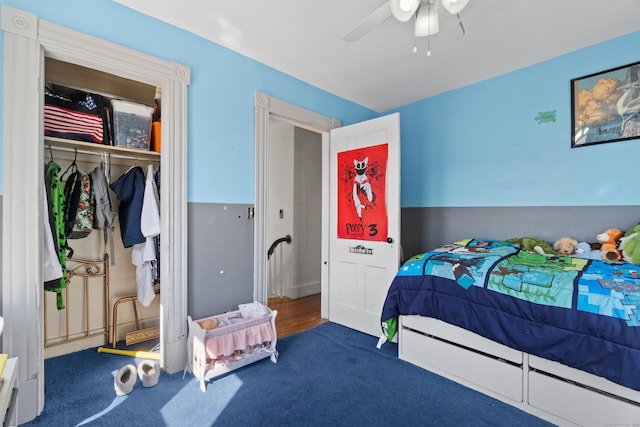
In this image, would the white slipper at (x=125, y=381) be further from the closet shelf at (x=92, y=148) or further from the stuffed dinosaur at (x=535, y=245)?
the stuffed dinosaur at (x=535, y=245)

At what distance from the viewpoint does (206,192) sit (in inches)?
89.7

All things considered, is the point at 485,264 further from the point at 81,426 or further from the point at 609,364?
the point at 81,426

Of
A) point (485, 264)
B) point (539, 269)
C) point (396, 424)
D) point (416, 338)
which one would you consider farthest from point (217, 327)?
point (539, 269)

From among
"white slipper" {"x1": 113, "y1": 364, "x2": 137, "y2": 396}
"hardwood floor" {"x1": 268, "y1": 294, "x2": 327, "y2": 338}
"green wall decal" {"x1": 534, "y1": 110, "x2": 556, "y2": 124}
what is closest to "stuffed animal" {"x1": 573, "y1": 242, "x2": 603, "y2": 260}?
"green wall decal" {"x1": 534, "y1": 110, "x2": 556, "y2": 124}

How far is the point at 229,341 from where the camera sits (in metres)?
2.07

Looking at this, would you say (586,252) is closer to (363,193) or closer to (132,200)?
(363,193)

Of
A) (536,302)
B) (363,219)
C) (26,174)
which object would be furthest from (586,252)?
(26,174)

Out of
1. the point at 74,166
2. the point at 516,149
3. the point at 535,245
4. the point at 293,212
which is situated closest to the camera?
the point at 74,166

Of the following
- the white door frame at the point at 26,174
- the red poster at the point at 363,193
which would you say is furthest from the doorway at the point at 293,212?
the white door frame at the point at 26,174

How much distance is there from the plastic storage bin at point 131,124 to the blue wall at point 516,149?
2766 millimetres

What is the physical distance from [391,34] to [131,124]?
6.89 feet

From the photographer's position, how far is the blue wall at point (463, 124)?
2.05m

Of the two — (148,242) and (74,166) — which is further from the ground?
(74,166)

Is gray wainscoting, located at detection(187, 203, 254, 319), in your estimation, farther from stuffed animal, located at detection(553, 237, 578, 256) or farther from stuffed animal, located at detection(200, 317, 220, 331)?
stuffed animal, located at detection(553, 237, 578, 256)
